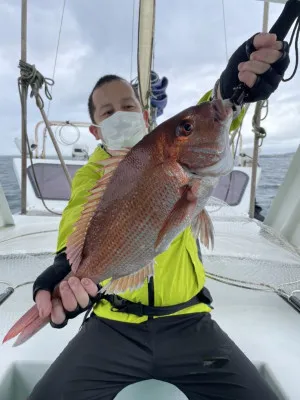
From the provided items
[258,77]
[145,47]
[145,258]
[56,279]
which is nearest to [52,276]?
[56,279]

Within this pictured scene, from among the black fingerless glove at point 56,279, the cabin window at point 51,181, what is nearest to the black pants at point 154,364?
the black fingerless glove at point 56,279

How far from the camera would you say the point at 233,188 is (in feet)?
23.9

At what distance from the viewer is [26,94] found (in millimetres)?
3619

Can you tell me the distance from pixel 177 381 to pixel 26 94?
121 inches

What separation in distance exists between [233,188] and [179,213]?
6.47 metres

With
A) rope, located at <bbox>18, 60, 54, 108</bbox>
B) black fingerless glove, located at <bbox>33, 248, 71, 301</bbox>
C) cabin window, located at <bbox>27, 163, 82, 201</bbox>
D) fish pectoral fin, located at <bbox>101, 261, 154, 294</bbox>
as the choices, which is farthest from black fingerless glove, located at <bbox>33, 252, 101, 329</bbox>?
cabin window, located at <bbox>27, 163, 82, 201</bbox>

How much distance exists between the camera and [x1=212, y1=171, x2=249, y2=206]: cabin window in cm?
711

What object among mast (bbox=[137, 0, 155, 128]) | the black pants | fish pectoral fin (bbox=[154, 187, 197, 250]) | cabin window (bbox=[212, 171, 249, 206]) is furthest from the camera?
cabin window (bbox=[212, 171, 249, 206])

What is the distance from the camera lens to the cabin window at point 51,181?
275 inches

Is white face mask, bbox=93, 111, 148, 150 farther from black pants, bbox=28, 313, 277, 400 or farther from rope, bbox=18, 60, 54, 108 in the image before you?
rope, bbox=18, 60, 54, 108

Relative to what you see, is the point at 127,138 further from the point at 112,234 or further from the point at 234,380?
Result: the point at 234,380

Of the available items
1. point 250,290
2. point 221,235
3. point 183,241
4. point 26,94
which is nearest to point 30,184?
point 26,94

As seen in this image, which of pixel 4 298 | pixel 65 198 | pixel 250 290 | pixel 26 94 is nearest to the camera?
pixel 4 298

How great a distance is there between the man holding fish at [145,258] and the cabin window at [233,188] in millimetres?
5351
